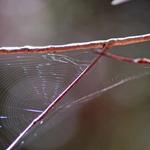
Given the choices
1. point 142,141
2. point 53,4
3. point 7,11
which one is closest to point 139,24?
point 53,4

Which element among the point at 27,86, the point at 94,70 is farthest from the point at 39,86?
the point at 94,70

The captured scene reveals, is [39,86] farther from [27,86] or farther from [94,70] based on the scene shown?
[94,70]

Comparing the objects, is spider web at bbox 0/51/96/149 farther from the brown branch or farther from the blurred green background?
the brown branch

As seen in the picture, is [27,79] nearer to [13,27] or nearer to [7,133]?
[7,133]

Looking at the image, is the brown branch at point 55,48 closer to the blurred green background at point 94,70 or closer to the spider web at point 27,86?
the spider web at point 27,86

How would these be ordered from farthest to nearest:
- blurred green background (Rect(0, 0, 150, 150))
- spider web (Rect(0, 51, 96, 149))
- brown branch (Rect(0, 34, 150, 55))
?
blurred green background (Rect(0, 0, 150, 150))
spider web (Rect(0, 51, 96, 149))
brown branch (Rect(0, 34, 150, 55))

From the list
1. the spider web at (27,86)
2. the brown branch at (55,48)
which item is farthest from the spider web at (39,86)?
the brown branch at (55,48)

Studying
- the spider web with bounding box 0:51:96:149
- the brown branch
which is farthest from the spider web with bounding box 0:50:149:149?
the brown branch

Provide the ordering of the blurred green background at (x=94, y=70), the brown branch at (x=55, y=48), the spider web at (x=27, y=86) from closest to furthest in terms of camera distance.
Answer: the brown branch at (x=55, y=48)
the spider web at (x=27, y=86)
the blurred green background at (x=94, y=70)

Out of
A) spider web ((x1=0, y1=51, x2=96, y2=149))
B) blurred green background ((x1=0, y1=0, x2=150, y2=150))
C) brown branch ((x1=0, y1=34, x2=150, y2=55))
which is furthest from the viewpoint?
blurred green background ((x1=0, y1=0, x2=150, y2=150))

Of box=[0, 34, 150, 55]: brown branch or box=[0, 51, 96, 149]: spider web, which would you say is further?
box=[0, 51, 96, 149]: spider web
